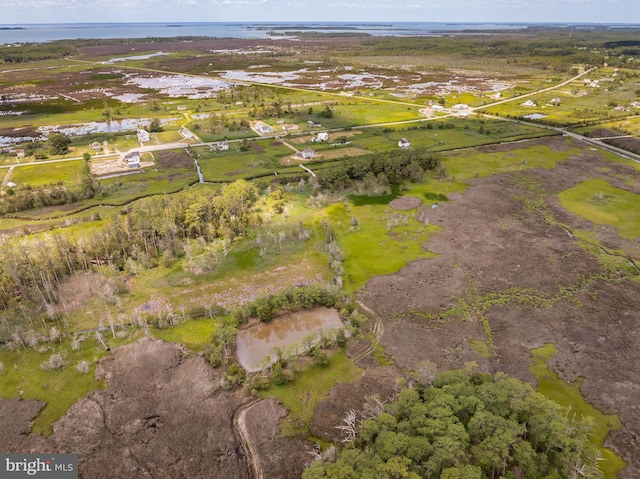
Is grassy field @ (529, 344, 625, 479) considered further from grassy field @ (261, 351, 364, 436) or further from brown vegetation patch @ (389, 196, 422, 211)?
brown vegetation patch @ (389, 196, 422, 211)

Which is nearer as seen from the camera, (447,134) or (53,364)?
(53,364)

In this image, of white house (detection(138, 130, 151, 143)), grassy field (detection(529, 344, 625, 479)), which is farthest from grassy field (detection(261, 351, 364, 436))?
white house (detection(138, 130, 151, 143))

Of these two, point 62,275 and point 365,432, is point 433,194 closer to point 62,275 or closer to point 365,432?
point 365,432

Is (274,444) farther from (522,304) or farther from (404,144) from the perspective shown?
(404,144)

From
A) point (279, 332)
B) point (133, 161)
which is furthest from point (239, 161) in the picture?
point (279, 332)

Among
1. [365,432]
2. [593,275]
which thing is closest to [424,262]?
[593,275]
